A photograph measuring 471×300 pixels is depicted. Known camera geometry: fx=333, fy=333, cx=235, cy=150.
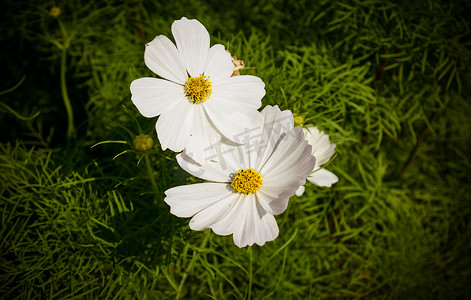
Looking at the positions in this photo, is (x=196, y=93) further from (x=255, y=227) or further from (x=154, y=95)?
(x=255, y=227)

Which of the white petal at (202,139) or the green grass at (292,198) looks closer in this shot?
the white petal at (202,139)

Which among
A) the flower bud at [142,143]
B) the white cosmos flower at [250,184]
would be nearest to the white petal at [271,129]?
the white cosmos flower at [250,184]

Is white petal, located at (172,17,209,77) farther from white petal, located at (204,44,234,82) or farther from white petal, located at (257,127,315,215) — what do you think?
white petal, located at (257,127,315,215)

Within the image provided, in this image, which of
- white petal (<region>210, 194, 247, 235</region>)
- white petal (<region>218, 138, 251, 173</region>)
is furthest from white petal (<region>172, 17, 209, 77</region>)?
white petal (<region>210, 194, 247, 235</region>)

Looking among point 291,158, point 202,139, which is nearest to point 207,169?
point 202,139

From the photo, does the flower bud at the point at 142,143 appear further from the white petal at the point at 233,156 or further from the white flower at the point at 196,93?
the white petal at the point at 233,156

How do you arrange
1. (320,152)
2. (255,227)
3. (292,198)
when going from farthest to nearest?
(292,198) < (320,152) < (255,227)
